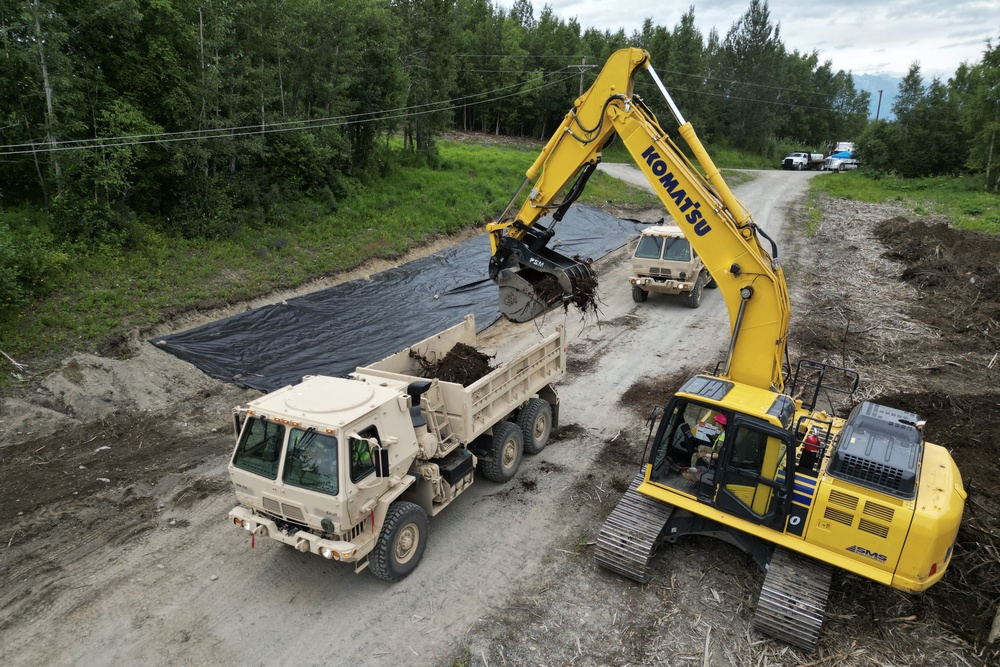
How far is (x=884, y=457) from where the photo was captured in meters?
5.43

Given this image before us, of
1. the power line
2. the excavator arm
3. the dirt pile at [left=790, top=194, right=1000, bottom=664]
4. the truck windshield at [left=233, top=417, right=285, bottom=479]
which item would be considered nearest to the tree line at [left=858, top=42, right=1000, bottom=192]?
the dirt pile at [left=790, top=194, right=1000, bottom=664]

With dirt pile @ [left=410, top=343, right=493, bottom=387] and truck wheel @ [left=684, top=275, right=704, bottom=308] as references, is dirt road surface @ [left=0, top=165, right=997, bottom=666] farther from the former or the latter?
→ truck wheel @ [left=684, top=275, right=704, bottom=308]

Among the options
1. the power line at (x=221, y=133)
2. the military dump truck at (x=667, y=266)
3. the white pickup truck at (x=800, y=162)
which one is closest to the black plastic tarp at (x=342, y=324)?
the military dump truck at (x=667, y=266)

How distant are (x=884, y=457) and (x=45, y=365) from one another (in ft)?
40.4

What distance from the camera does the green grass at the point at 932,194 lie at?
25.2 m

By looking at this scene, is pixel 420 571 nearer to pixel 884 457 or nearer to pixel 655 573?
pixel 655 573

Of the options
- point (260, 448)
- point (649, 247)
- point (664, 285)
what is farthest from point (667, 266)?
point (260, 448)

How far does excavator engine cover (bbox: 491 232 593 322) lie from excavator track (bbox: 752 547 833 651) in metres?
3.94

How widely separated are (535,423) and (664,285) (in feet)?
25.2

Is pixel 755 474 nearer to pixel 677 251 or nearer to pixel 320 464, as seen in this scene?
pixel 320 464

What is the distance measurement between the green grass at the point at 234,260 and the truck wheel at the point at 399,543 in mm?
7876

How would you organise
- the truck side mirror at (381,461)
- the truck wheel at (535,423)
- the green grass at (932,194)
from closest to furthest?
1. the truck side mirror at (381,461)
2. the truck wheel at (535,423)
3. the green grass at (932,194)

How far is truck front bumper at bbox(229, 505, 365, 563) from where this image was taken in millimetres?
5711

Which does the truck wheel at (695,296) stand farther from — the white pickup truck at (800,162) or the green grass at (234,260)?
the white pickup truck at (800,162)
